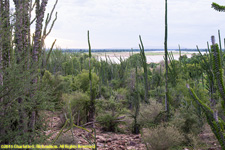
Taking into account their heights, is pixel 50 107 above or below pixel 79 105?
above

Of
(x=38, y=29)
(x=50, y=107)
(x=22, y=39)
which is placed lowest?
(x=50, y=107)

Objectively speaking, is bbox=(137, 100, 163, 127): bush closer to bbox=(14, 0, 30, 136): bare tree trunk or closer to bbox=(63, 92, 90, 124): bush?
bbox=(63, 92, 90, 124): bush

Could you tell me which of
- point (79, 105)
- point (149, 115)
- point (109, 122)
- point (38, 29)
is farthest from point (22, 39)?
point (149, 115)

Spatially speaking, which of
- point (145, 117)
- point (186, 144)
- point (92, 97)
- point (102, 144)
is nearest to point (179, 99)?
point (145, 117)

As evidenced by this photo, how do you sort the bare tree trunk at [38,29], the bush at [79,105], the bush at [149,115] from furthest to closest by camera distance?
the bush at [79,105] → the bush at [149,115] → the bare tree trunk at [38,29]

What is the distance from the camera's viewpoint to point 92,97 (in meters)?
4.70

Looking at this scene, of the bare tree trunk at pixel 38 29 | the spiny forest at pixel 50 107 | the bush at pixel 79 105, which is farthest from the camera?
the bush at pixel 79 105

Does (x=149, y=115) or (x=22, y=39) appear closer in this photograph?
(x=22, y=39)

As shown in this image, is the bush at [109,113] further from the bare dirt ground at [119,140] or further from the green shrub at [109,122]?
the bare dirt ground at [119,140]

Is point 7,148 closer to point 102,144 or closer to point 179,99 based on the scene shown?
point 102,144

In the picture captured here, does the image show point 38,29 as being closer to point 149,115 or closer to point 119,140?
point 119,140

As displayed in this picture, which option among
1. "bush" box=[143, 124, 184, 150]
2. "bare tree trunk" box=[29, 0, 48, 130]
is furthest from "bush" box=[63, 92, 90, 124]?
"bare tree trunk" box=[29, 0, 48, 130]

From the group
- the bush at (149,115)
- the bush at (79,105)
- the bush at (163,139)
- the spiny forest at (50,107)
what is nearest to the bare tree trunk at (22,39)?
the spiny forest at (50,107)

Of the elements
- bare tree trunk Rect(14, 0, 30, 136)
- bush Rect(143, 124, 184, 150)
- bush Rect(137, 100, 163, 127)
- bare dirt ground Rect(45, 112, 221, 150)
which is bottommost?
bare dirt ground Rect(45, 112, 221, 150)
